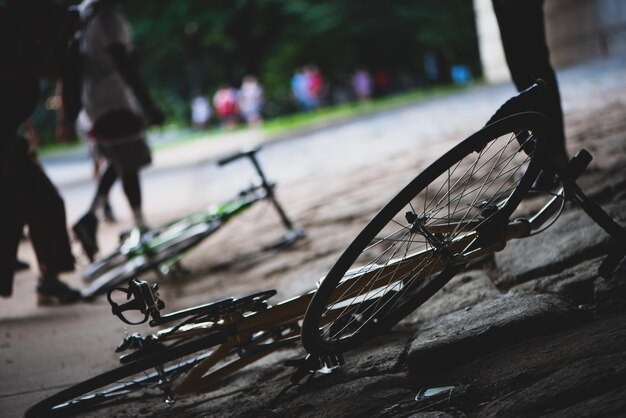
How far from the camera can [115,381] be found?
7.86 feet

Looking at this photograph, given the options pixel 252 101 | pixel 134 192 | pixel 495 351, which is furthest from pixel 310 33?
pixel 495 351

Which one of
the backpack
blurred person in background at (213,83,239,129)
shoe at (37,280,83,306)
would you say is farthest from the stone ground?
blurred person in background at (213,83,239,129)

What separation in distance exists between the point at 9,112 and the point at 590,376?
3314 mm

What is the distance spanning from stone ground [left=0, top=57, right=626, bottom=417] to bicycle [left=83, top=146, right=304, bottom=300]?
43 cm

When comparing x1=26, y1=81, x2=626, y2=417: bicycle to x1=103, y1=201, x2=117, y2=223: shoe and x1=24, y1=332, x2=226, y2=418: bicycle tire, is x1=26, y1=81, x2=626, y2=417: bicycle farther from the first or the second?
x1=103, y1=201, x2=117, y2=223: shoe

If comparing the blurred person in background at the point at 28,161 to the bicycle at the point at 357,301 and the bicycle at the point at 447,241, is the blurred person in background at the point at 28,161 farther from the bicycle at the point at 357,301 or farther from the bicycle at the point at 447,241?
the bicycle at the point at 447,241

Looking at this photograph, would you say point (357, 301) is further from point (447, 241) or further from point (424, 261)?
point (447, 241)

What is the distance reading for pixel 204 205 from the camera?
800cm

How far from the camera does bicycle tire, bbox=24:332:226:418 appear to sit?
2414 mm

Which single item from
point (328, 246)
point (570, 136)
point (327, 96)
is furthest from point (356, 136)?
point (327, 96)

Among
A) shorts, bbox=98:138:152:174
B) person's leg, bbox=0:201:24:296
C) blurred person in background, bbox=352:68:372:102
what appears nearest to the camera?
person's leg, bbox=0:201:24:296

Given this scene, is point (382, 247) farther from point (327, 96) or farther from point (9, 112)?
point (327, 96)

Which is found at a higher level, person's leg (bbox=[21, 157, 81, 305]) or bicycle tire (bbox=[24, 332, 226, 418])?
person's leg (bbox=[21, 157, 81, 305])

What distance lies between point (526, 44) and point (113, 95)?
3044mm
